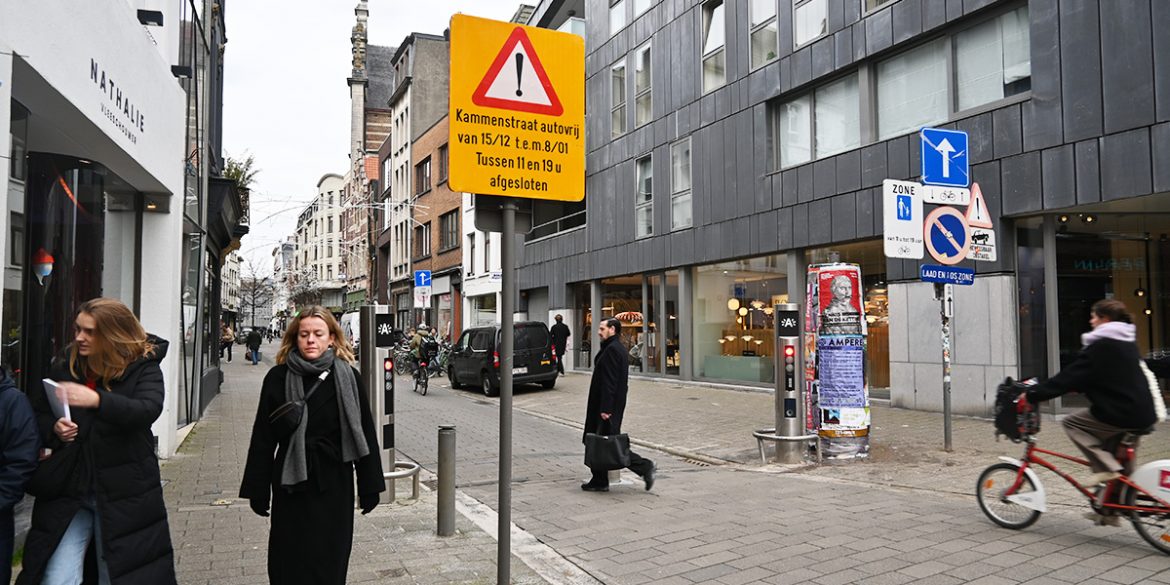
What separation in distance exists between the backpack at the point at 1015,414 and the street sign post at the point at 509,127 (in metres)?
3.60

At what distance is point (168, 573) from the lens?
355 centimetres

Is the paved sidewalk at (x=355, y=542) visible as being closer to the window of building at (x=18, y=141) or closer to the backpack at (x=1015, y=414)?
the window of building at (x=18, y=141)

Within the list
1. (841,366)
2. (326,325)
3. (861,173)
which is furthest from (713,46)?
(326,325)

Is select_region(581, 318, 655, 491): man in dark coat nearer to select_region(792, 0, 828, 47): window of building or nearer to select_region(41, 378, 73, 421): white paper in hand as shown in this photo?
select_region(41, 378, 73, 421): white paper in hand

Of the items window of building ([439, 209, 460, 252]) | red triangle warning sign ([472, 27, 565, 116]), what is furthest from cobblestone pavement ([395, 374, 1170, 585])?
window of building ([439, 209, 460, 252])

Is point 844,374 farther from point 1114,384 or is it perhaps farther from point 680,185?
point 680,185

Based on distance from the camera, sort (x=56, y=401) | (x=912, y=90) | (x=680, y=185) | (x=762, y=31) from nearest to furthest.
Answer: (x=56, y=401) < (x=912, y=90) < (x=762, y=31) < (x=680, y=185)

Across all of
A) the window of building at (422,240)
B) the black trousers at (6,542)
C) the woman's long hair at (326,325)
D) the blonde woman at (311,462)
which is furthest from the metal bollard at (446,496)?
the window of building at (422,240)

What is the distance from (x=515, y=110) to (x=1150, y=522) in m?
4.79

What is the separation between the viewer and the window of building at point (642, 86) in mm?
22312

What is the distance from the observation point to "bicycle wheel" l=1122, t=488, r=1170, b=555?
205 inches

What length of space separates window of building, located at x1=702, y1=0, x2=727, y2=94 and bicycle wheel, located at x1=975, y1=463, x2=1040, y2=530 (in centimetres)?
1405

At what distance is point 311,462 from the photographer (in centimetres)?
380

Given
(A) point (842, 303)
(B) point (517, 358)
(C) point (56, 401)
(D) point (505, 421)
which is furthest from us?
(B) point (517, 358)
